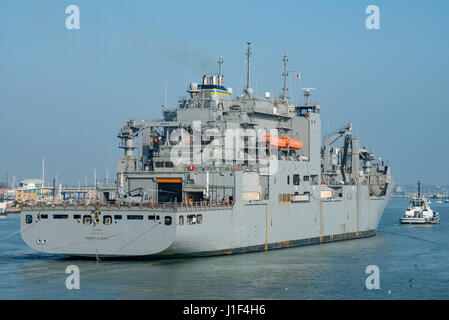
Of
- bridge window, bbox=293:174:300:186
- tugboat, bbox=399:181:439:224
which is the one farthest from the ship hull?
tugboat, bbox=399:181:439:224

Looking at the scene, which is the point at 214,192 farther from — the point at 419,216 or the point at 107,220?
the point at 419,216

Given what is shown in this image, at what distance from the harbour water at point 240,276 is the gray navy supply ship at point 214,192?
1316 mm

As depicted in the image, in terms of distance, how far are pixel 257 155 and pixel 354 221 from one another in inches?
540

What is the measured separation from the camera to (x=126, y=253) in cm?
3697

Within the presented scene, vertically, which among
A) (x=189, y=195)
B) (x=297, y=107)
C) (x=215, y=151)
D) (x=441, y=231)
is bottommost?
(x=441, y=231)

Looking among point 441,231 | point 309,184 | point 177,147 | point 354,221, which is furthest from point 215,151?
point 441,231

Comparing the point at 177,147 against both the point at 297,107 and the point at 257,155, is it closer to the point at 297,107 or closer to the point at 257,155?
the point at 257,155

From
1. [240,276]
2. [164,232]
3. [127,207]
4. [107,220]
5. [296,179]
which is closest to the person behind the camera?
[240,276]

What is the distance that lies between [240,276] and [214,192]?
29.1 ft

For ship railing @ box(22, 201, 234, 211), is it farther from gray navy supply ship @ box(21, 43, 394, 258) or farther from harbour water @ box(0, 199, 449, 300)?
harbour water @ box(0, 199, 449, 300)

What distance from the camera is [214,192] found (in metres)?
42.0

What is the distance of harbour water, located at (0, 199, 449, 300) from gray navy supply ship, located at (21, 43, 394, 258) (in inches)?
51.8

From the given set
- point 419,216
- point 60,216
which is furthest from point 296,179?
point 419,216
